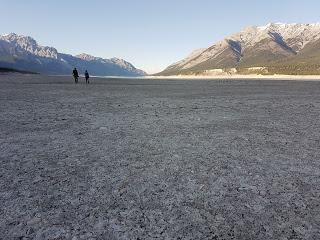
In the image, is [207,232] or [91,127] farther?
[91,127]

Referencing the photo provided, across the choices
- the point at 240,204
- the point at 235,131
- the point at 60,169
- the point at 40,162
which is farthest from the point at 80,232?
the point at 235,131

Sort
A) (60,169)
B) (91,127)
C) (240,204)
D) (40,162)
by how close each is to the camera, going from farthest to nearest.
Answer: (91,127) < (40,162) < (60,169) < (240,204)

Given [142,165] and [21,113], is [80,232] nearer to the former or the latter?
[142,165]

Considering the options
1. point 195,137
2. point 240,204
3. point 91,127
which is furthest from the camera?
point 91,127

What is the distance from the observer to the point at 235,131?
1364cm

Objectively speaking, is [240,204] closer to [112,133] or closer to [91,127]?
[112,133]

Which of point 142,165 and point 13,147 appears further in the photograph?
point 13,147

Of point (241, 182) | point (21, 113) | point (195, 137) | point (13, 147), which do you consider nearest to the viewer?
point (241, 182)

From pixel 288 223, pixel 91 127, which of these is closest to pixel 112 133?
pixel 91 127

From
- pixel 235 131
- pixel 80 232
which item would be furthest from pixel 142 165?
pixel 235 131

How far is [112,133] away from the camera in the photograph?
1318 centimetres

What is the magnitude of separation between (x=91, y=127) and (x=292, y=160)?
8137 mm

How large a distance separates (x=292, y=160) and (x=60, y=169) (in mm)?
5790

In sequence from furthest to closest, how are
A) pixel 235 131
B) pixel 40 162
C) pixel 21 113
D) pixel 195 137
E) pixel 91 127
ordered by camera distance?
pixel 21 113
pixel 91 127
pixel 235 131
pixel 195 137
pixel 40 162
